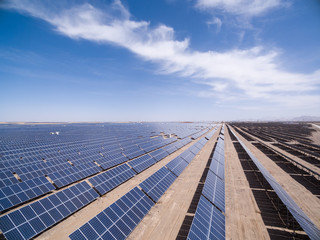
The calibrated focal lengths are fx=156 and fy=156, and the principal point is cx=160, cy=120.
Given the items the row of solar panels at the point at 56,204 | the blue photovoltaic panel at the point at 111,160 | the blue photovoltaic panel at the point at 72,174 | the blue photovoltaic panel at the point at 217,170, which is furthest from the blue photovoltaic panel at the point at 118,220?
the blue photovoltaic panel at the point at 111,160

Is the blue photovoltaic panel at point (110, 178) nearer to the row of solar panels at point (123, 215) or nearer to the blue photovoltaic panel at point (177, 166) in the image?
the row of solar panels at point (123, 215)

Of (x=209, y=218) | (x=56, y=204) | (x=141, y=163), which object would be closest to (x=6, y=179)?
(x=56, y=204)

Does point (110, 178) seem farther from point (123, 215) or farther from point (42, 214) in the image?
point (123, 215)

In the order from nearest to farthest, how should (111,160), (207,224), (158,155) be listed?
1. (207,224)
2. (111,160)
3. (158,155)

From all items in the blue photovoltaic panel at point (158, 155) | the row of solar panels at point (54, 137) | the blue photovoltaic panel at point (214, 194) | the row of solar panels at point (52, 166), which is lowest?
the row of solar panels at point (54, 137)

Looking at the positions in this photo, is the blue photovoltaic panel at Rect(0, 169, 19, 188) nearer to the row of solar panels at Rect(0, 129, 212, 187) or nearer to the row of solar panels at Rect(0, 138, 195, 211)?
the row of solar panels at Rect(0, 129, 212, 187)

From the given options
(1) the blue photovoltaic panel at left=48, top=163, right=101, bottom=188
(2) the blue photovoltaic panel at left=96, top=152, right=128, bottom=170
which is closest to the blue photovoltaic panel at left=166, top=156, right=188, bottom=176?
(2) the blue photovoltaic panel at left=96, top=152, right=128, bottom=170

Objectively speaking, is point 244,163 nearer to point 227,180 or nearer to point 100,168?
point 227,180
